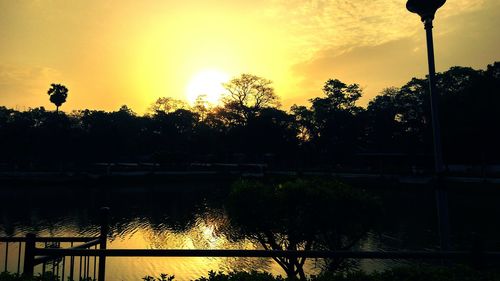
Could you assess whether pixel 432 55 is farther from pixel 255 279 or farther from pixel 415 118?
pixel 415 118

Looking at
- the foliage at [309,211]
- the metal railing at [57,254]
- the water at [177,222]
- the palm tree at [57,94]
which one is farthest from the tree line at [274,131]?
the metal railing at [57,254]

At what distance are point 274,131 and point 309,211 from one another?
52.6 metres

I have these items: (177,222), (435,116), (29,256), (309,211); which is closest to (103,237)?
(29,256)

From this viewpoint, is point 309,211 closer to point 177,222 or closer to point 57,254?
point 57,254

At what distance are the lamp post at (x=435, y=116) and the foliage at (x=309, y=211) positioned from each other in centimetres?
553

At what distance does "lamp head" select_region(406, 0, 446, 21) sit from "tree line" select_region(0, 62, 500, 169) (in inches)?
1644

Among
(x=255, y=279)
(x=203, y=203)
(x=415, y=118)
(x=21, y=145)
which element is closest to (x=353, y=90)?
(x=415, y=118)

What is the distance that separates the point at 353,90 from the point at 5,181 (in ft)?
211

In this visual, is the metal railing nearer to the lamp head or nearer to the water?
the lamp head

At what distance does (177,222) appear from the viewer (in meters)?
27.3

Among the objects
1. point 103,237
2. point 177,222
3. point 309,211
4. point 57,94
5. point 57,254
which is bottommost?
point 177,222

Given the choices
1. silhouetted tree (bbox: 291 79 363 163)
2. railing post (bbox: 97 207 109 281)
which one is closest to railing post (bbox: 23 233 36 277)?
railing post (bbox: 97 207 109 281)

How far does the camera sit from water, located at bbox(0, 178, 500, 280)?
16938 mm

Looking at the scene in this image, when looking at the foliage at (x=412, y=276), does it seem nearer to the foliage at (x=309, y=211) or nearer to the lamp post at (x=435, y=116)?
the lamp post at (x=435, y=116)
